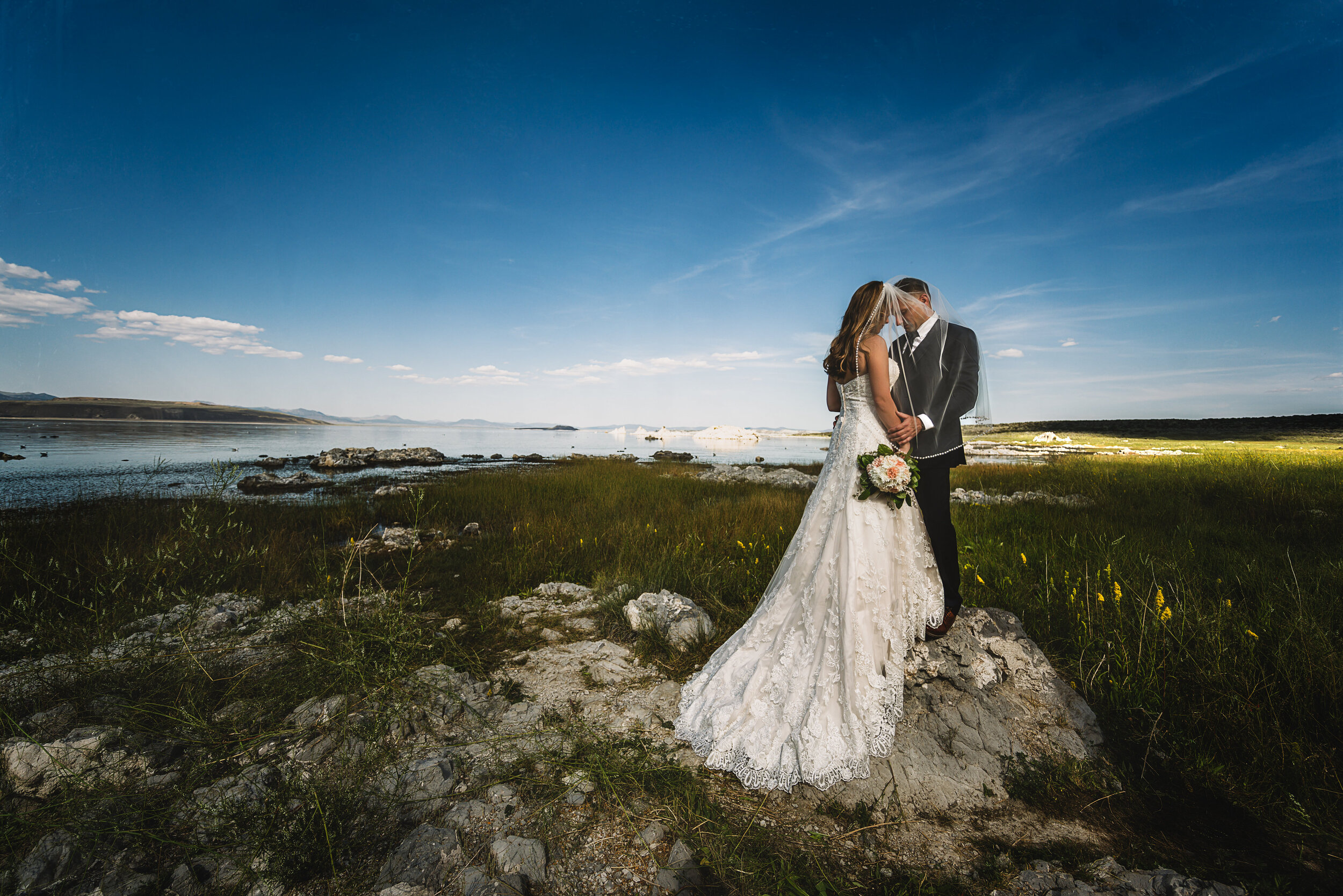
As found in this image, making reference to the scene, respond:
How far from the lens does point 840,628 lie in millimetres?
2857

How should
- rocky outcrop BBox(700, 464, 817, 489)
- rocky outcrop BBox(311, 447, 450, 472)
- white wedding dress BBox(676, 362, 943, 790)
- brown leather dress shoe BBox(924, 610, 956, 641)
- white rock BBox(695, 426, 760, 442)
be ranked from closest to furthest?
white wedding dress BBox(676, 362, 943, 790)
brown leather dress shoe BBox(924, 610, 956, 641)
rocky outcrop BBox(700, 464, 817, 489)
rocky outcrop BBox(311, 447, 450, 472)
white rock BBox(695, 426, 760, 442)

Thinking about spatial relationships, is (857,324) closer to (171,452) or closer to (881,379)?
(881,379)

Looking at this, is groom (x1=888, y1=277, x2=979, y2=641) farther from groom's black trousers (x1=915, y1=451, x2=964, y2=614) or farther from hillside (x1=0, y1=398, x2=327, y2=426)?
hillside (x1=0, y1=398, x2=327, y2=426)

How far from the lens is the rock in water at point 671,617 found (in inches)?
168

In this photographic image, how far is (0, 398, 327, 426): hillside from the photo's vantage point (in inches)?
2473

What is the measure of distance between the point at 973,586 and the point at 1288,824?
8.52 ft

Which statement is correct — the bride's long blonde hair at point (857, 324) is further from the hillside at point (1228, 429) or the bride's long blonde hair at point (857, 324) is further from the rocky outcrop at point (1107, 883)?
the hillside at point (1228, 429)

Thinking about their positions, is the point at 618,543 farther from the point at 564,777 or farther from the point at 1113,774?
the point at 1113,774

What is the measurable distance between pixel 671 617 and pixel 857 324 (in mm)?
2925

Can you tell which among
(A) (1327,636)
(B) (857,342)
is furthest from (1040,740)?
(B) (857,342)

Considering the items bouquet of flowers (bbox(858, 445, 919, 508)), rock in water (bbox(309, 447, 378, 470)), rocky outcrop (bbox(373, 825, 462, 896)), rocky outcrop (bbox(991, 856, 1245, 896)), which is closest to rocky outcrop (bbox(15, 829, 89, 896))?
rocky outcrop (bbox(373, 825, 462, 896))

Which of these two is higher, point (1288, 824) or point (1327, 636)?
point (1327, 636)

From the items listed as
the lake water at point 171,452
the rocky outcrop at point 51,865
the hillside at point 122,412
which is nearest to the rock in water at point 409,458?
the lake water at point 171,452

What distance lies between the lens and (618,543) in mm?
7531
